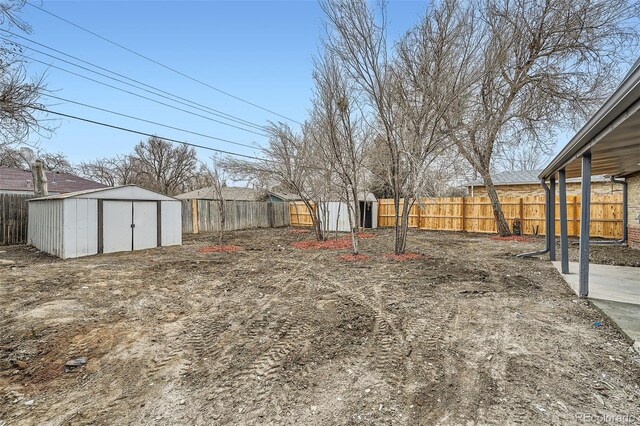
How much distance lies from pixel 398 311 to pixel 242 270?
3597mm

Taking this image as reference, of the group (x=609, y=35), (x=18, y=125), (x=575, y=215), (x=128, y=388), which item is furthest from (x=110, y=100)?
(x=575, y=215)

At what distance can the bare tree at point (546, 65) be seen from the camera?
972cm

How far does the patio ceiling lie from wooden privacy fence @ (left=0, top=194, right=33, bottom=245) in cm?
1405

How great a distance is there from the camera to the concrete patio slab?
327 cm

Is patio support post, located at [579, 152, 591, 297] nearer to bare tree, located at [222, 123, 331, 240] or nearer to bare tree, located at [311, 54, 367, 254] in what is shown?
bare tree, located at [311, 54, 367, 254]

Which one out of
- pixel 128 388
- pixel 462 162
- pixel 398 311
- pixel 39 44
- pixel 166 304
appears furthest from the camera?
pixel 462 162

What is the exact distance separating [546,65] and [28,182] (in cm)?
2286

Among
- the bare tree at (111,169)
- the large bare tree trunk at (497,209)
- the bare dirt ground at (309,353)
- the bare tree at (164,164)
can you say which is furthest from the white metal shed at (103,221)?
the bare tree at (111,169)

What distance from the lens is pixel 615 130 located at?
10.6ft

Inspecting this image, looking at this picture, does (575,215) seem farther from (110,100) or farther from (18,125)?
(110,100)

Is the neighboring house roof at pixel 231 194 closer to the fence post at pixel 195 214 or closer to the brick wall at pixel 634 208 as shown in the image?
the fence post at pixel 195 214

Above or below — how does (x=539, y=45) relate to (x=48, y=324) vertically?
above

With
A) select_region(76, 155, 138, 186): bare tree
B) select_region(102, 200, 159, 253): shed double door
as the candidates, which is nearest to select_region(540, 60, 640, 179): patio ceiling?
select_region(102, 200, 159, 253): shed double door

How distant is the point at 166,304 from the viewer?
164 inches
